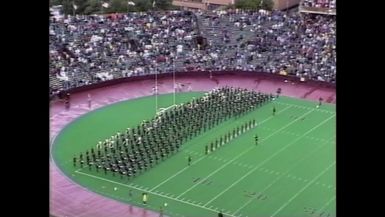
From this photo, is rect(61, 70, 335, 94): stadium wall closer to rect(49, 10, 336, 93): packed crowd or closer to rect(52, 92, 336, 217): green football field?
rect(49, 10, 336, 93): packed crowd

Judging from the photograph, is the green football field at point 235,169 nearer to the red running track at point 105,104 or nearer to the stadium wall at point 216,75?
the red running track at point 105,104

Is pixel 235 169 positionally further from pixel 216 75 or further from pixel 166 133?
pixel 216 75

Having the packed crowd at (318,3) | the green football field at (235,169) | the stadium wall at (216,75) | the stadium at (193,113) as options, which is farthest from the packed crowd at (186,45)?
the green football field at (235,169)

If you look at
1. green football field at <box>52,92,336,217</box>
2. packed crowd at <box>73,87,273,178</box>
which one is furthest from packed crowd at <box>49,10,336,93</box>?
green football field at <box>52,92,336,217</box>

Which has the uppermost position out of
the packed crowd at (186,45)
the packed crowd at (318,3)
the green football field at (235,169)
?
the packed crowd at (318,3)
